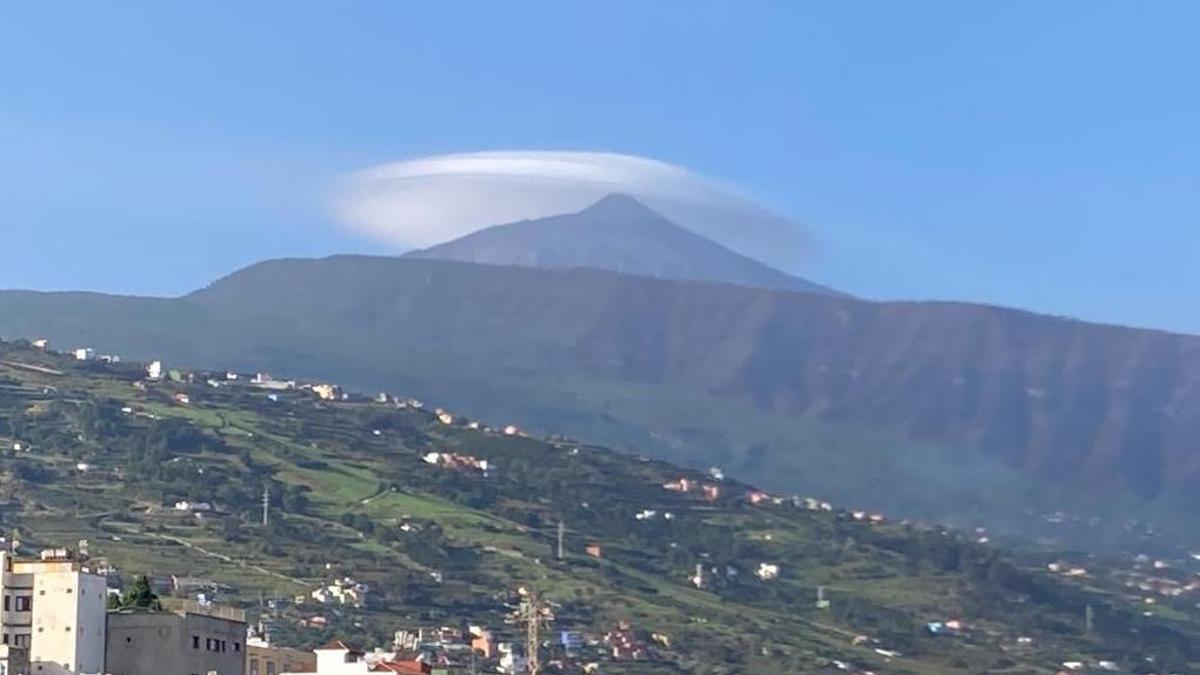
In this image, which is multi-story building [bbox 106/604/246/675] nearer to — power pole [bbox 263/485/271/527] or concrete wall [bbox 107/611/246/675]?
concrete wall [bbox 107/611/246/675]

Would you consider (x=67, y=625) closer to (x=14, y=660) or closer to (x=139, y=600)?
(x=14, y=660)

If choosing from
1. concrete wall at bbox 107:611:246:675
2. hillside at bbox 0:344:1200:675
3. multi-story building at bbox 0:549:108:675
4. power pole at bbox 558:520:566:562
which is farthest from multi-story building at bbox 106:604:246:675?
power pole at bbox 558:520:566:562

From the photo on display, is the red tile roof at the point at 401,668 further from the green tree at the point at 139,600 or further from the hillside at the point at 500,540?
the hillside at the point at 500,540

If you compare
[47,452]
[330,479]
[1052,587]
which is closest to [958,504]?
[1052,587]

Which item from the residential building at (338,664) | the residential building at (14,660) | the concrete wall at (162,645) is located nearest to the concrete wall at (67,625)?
the concrete wall at (162,645)

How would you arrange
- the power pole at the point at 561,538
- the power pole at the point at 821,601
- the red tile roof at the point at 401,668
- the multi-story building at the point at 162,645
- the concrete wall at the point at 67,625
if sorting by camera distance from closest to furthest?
the concrete wall at the point at 67,625 → the multi-story building at the point at 162,645 → the red tile roof at the point at 401,668 → the power pole at the point at 561,538 → the power pole at the point at 821,601
